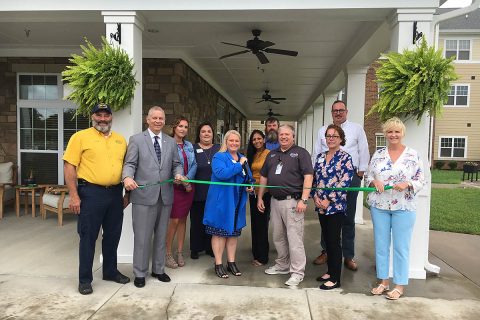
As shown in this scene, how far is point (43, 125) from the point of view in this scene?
7520mm

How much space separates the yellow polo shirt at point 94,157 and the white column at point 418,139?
2.98 m

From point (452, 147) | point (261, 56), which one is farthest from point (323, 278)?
point (452, 147)

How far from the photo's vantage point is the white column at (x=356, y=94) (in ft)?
21.8

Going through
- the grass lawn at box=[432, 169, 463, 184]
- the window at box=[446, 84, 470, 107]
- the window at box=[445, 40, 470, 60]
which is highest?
the window at box=[445, 40, 470, 60]

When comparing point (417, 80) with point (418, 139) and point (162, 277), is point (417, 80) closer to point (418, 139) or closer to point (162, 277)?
point (418, 139)

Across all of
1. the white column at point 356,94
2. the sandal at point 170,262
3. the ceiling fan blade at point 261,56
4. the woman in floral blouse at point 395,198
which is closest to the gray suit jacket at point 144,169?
the sandal at point 170,262

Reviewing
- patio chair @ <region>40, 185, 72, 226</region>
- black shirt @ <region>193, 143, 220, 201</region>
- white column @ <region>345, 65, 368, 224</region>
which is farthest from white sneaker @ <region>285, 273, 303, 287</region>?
patio chair @ <region>40, 185, 72, 226</region>

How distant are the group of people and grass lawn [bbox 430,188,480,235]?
12.2 ft

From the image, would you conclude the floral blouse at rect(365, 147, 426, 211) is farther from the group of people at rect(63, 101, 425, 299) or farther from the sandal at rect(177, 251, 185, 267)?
the sandal at rect(177, 251, 185, 267)

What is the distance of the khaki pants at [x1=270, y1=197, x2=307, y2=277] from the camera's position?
12.3ft

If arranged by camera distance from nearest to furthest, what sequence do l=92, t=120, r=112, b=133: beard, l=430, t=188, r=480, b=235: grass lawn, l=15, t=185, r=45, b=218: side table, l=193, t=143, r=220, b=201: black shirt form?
l=92, t=120, r=112, b=133: beard
l=193, t=143, r=220, b=201: black shirt
l=15, t=185, r=45, b=218: side table
l=430, t=188, r=480, b=235: grass lawn

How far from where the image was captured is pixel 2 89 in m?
7.40

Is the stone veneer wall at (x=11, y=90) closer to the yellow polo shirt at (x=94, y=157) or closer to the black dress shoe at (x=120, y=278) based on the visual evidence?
the yellow polo shirt at (x=94, y=157)

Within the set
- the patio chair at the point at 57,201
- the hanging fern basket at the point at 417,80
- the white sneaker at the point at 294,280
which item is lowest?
the white sneaker at the point at 294,280
